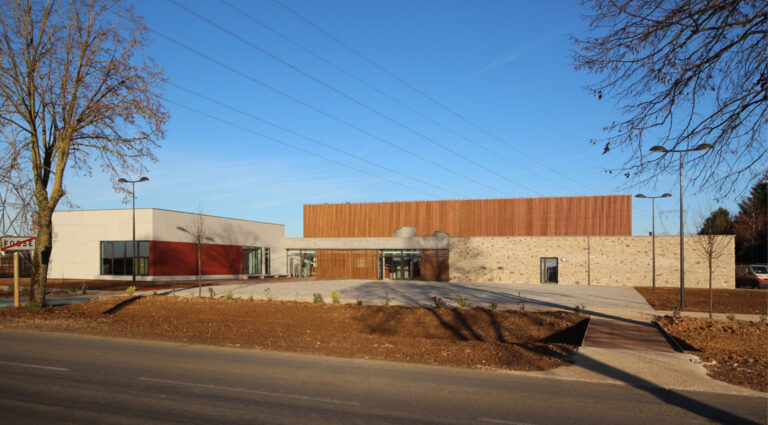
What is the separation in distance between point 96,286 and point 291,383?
32399 mm

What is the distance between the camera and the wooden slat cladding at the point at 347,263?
4550 centimetres

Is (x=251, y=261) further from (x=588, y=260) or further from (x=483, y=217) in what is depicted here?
(x=588, y=260)

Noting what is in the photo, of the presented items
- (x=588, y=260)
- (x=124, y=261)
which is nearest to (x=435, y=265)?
(x=588, y=260)

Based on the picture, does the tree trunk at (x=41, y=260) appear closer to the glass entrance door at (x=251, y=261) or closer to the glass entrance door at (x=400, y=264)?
the glass entrance door at (x=400, y=264)

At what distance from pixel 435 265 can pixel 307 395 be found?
36072mm

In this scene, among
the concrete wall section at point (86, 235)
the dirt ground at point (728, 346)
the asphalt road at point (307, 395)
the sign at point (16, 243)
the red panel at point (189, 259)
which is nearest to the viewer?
the asphalt road at point (307, 395)

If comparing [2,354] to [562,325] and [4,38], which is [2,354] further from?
[562,325]

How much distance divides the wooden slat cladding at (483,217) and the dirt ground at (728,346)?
1319 inches

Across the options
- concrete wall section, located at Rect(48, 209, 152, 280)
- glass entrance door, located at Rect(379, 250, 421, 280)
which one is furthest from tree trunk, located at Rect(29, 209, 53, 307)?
glass entrance door, located at Rect(379, 250, 421, 280)

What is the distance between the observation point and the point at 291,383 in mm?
8789

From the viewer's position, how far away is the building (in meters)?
38.5

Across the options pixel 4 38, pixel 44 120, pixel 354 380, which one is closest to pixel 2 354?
pixel 354 380

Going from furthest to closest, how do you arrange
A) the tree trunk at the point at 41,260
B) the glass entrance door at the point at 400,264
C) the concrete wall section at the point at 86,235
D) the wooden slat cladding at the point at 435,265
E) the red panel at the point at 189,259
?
1. the glass entrance door at the point at 400,264
2. the wooden slat cladding at the point at 435,265
3. the concrete wall section at the point at 86,235
4. the red panel at the point at 189,259
5. the tree trunk at the point at 41,260

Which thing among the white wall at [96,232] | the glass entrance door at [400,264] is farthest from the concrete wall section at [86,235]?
the glass entrance door at [400,264]
